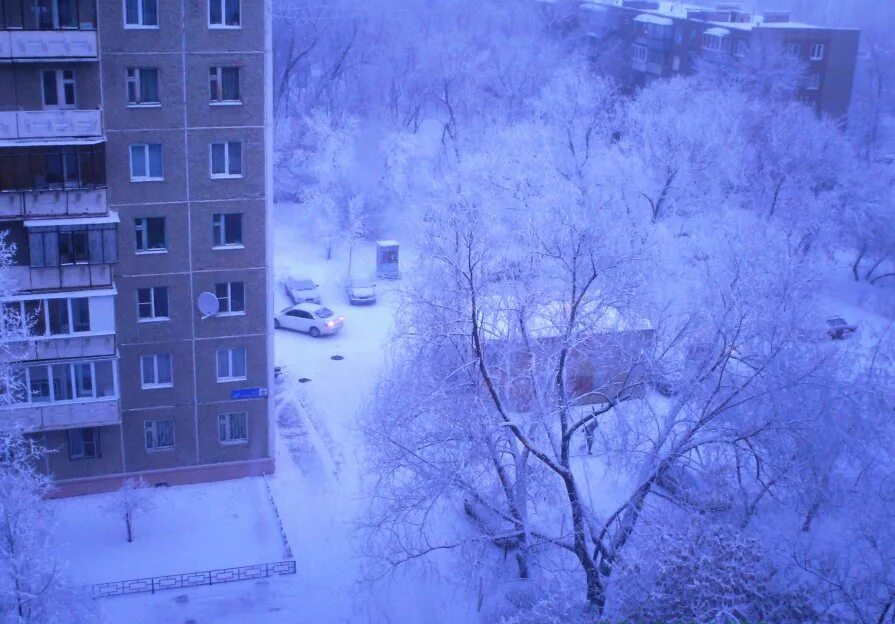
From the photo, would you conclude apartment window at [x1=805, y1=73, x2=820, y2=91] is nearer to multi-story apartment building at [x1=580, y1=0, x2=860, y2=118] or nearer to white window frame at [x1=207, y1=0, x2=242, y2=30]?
multi-story apartment building at [x1=580, y1=0, x2=860, y2=118]

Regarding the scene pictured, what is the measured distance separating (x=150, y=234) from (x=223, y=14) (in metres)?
3.63

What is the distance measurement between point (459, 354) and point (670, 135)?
1853cm

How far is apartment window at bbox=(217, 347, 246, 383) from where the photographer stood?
16.9 meters

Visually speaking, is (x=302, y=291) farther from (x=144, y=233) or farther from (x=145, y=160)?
(x=145, y=160)

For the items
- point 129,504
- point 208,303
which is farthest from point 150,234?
point 129,504

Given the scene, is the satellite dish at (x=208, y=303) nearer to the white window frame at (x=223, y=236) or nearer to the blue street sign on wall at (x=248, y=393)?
the white window frame at (x=223, y=236)

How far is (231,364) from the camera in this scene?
55.6ft

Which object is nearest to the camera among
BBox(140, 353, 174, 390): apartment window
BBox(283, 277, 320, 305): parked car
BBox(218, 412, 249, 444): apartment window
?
BBox(140, 353, 174, 390): apartment window

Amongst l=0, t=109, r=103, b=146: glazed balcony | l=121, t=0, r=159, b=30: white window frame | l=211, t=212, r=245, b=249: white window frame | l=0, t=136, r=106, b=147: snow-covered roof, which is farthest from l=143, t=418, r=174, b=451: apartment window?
l=121, t=0, r=159, b=30: white window frame

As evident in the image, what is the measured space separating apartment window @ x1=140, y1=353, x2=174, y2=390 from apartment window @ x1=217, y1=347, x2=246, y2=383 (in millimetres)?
829

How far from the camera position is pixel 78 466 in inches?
648

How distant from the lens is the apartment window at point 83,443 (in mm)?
16328

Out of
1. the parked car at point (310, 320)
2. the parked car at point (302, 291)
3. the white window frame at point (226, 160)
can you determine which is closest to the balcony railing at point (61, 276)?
the white window frame at point (226, 160)

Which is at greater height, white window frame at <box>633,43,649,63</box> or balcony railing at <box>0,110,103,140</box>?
white window frame at <box>633,43,649,63</box>
